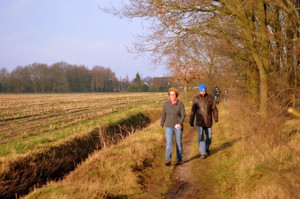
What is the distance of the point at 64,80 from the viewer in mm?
121375

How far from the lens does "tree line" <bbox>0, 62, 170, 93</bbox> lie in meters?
108

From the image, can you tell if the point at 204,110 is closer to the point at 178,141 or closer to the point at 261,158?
the point at 178,141

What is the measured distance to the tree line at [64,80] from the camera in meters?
108

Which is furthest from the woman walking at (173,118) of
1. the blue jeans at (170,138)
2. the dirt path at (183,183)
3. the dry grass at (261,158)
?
the dry grass at (261,158)

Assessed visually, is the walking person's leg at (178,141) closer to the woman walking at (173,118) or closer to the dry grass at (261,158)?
the woman walking at (173,118)

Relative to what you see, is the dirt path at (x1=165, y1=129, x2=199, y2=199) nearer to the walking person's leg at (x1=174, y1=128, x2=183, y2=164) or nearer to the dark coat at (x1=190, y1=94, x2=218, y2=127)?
the walking person's leg at (x1=174, y1=128, x2=183, y2=164)

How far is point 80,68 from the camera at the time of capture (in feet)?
459

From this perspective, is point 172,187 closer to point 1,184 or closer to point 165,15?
point 1,184

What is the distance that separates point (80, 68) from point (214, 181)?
13692cm

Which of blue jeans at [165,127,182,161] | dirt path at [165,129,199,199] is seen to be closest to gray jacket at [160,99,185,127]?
blue jeans at [165,127,182,161]

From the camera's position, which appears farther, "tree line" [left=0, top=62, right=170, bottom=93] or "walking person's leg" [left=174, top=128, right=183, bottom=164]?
"tree line" [left=0, top=62, right=170, bottom=93]

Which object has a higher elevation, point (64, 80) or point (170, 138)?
point (64, 80)

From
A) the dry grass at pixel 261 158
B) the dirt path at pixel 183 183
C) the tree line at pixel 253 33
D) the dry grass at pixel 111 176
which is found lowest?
the dirt path at pixel 183 183

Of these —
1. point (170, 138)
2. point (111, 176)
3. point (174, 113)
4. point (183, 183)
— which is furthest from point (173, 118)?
point (111, 176)
